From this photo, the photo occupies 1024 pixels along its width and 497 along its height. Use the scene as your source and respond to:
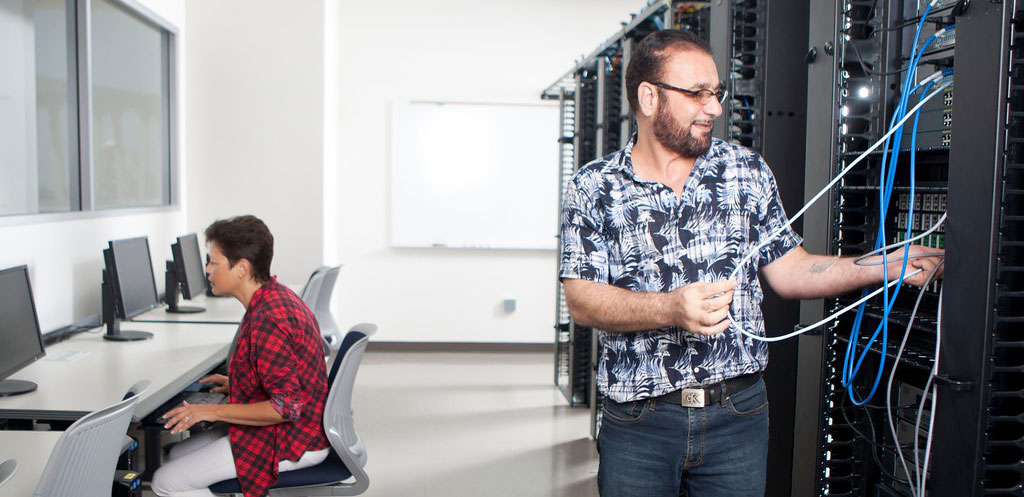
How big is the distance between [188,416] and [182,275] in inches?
80.4

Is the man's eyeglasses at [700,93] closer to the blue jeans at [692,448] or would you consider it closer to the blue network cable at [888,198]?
the blue network cable at [888,198]

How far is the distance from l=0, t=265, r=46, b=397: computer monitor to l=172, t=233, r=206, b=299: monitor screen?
5.12 feet

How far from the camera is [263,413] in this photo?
250cm

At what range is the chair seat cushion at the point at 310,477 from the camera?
8.33ft

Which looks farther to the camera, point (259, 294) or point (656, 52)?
point (259, 294)

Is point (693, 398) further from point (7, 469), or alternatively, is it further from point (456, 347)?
point (456, 347)

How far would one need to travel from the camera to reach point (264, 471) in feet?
8.32

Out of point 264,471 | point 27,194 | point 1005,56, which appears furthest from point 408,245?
point 1005,56

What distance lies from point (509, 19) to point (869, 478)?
17.7ft

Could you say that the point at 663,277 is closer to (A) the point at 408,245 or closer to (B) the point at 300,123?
(B) the point at 300,123

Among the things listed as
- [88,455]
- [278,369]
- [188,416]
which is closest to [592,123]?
[278,369]

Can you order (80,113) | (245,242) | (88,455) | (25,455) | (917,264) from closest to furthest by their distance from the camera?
1. (917,264)
2. (88,455)
3. (25,455)
4. (245,242)
5. (80,113)

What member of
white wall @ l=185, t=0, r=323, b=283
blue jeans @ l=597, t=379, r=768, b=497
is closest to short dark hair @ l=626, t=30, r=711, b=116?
blue jeans @ l=597, t=379, r=768, b=497

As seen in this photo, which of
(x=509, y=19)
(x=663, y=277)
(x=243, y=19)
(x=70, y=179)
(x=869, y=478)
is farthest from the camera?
(x=509, y=19)
